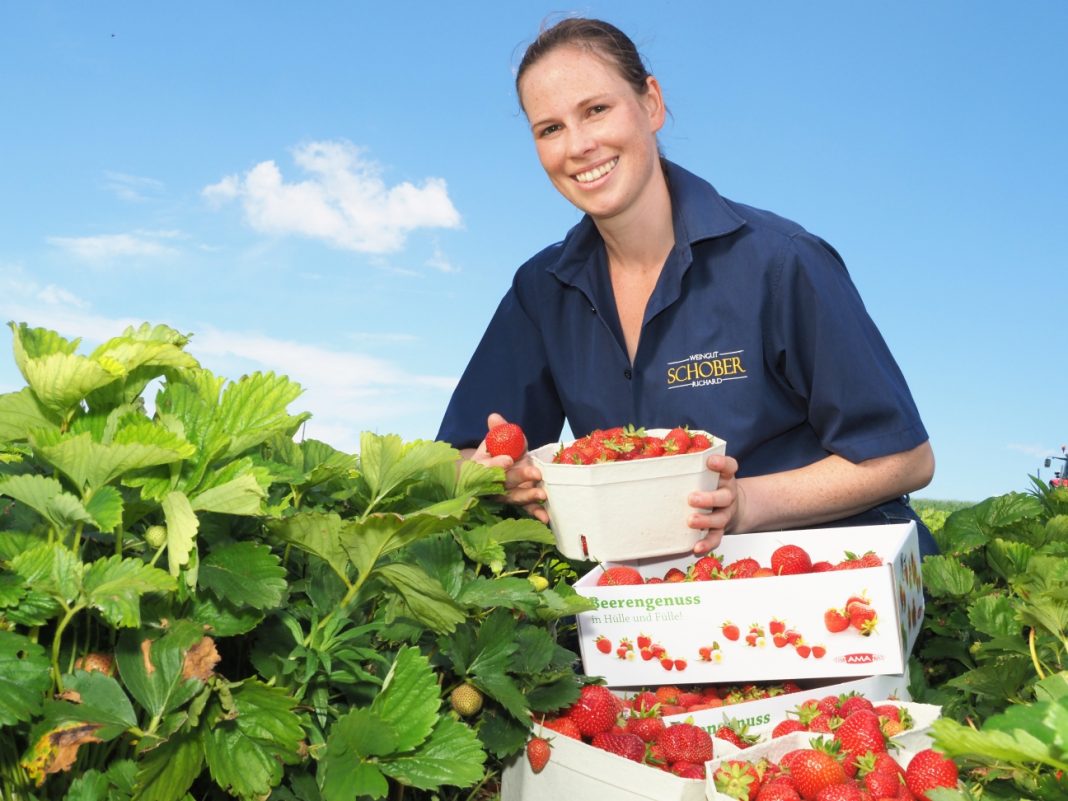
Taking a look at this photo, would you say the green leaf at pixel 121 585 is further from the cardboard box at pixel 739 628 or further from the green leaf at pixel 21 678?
the cardboard box at pixel 739 628

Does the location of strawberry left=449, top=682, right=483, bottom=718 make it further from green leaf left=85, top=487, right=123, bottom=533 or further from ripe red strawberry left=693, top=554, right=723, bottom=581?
ripe red strawberry left=693, top=554, right=723, bottom=581

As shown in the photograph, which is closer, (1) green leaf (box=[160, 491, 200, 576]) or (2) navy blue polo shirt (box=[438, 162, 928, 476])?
(1) green leaf (box=[160, 491, 200, 576])

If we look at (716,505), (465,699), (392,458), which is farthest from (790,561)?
(392,458)

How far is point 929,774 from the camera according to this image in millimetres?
1715

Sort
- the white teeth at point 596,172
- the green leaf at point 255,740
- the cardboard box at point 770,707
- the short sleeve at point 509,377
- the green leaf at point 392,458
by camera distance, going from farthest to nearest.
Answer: the short sleeve at point 509,377 < the white teeth at point 596,172 < the cardboard box at point 770,707 < the green leaf at point 392,458 < the green leaf at point 255,740

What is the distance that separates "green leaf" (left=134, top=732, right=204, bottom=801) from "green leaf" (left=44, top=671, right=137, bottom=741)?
49 mm

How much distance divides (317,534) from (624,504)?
114 centimetres

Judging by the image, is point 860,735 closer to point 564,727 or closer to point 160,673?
point 564,727

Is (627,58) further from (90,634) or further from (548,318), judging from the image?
(90,634)

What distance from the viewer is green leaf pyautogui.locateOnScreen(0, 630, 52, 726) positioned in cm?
116

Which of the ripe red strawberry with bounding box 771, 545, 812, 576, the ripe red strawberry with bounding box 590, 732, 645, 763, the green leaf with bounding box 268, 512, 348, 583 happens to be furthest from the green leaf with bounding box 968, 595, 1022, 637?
the green leaf with bounding box 268, 512, 348, 583

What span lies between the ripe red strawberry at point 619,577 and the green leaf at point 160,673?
1255 mm

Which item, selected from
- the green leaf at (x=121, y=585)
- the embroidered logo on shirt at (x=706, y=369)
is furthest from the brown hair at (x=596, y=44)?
the green leaf at (x=121, y=585)

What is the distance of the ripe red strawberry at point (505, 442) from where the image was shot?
98.0 inches
